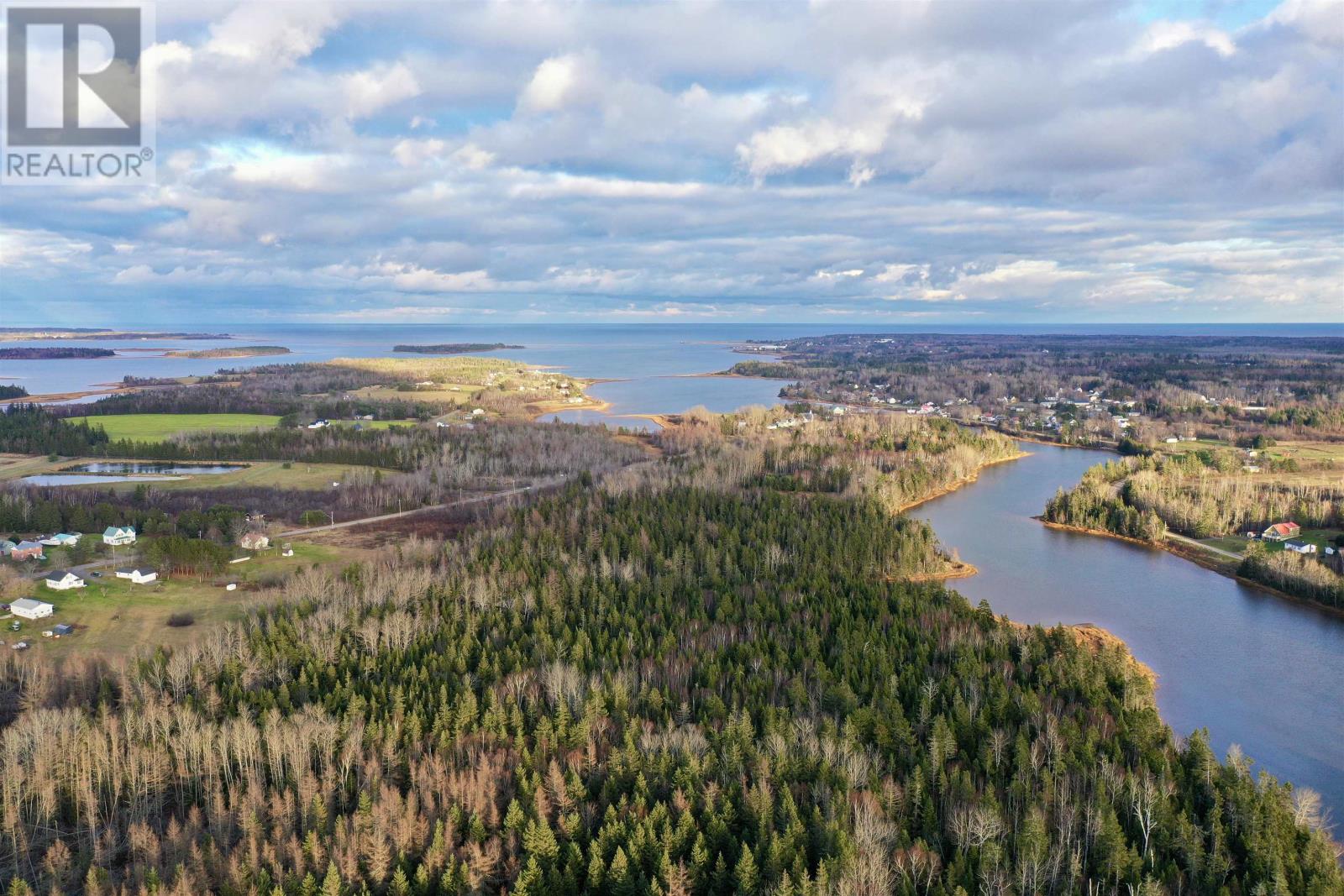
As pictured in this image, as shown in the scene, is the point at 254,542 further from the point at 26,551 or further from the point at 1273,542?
the point at 1273,542

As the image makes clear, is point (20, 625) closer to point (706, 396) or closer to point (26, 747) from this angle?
point (26, 747)

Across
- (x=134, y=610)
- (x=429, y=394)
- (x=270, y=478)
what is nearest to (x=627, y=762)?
(x=134, y=610)

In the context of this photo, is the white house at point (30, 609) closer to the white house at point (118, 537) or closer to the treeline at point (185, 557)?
the treeline at point (185, 557)

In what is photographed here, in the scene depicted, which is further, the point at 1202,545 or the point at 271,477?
the point at 271,477

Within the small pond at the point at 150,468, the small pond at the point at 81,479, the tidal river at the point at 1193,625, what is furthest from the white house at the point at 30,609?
the tidal river at the point at 1193,625

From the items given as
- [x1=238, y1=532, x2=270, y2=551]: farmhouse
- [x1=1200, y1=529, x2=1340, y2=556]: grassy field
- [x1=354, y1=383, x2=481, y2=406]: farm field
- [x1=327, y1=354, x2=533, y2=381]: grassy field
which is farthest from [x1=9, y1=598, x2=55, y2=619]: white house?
[x1=327, y1=354, x2=533, y2=381]: grassy field
